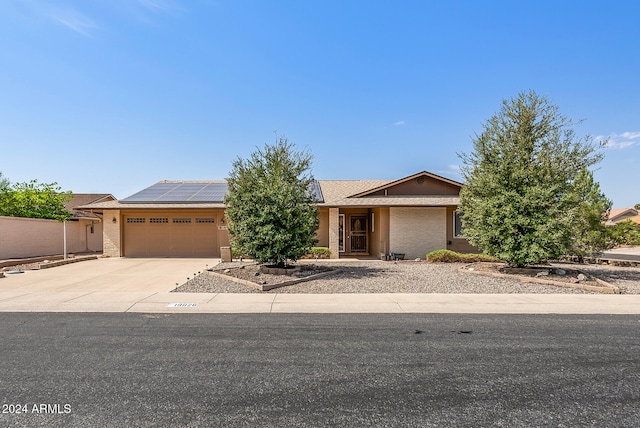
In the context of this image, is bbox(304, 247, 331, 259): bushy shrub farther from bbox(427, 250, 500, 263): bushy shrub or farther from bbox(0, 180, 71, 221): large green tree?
bbox(0, 180, 71, 221): large green tree

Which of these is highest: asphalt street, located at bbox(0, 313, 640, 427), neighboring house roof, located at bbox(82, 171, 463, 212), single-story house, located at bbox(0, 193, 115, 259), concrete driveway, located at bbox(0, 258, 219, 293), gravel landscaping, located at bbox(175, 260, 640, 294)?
neighboring house roof, located at bbox(82, 171, 463, 212)

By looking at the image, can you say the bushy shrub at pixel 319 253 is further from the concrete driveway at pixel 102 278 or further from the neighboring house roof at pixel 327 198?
the concrete driveway at pixel 102 278

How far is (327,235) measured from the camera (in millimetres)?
19797

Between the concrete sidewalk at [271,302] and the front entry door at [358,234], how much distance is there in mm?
11676

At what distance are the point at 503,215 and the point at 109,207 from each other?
20.0m

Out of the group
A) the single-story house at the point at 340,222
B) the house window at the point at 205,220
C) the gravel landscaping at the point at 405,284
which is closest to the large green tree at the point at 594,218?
the gravel landscaping at the point at 405,284

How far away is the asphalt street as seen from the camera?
345 centimetres

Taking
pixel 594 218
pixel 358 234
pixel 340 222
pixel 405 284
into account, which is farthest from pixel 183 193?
pixel 594 218

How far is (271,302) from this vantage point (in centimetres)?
849

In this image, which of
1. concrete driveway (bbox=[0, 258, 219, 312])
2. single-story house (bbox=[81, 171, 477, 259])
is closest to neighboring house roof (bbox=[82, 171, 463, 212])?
single-story house (bbox=[81, 171, 477, 259])

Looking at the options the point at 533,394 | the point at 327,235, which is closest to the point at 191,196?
the point at 327,235

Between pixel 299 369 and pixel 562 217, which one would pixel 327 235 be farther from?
pixel 299 369

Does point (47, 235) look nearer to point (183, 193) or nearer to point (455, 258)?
point (183, 193)

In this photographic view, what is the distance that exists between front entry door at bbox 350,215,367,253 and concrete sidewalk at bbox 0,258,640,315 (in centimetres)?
1168
